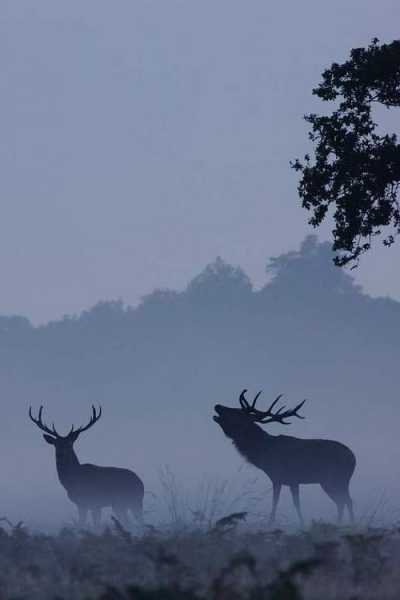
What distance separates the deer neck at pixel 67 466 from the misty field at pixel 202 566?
44.2 ft

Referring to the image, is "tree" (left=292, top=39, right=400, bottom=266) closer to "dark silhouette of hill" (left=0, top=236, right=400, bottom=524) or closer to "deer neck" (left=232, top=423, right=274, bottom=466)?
"deer neck" (left=232, top=423, right=274, bottom=466)

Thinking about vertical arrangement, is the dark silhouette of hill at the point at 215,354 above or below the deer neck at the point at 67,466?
above

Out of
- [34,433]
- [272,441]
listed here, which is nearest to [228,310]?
[34,433]

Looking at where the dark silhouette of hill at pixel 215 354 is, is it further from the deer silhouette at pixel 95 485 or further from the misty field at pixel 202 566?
the misty field at pixel 202 566

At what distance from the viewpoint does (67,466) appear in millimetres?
27203

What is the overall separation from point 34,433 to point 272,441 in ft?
388

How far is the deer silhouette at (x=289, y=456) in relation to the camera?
79.5ft

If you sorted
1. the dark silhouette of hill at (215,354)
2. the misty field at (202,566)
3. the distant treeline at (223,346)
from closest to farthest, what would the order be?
the misty field at (202,566) < the dark silhouette of hill at (215,354) < the distant treeline at (223,346)

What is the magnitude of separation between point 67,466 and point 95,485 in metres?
0.74

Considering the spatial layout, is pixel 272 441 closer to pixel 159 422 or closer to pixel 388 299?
pixel 159 422

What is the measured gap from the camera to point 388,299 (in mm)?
162000

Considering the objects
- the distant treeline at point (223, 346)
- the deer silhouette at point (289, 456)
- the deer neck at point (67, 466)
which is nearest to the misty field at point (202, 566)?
the deer silhouette at point (289, 456)

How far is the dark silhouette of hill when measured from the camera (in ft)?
488

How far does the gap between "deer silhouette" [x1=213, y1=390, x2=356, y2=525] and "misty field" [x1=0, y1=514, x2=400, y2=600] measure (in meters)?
10.4
